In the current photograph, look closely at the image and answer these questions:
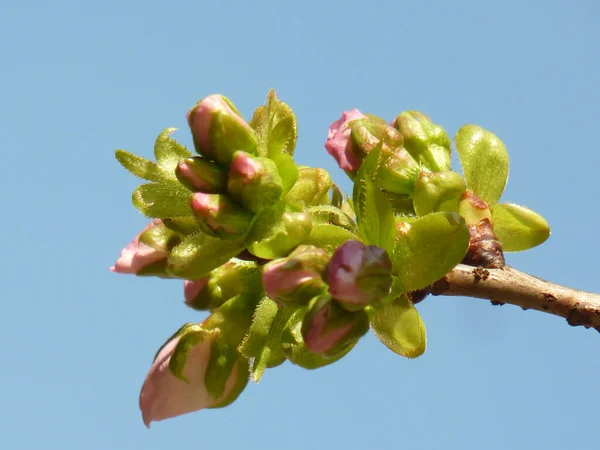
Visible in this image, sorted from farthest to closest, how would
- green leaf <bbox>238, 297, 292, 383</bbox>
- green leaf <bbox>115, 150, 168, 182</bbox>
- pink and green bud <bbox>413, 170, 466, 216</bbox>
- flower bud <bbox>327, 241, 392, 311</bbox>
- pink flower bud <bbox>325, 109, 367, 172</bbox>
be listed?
pink flower bud <bbox>325, 109, 367, 172</bbox> → pink and green bud <bbox>413, 170, 466, 216</bbox> → green leaf <bbox>115, 150, 168, 182</bbox> → green leaf <bbox>238, 297, 292, 383</bbox> → flower bud <bbox>327, 241, 392, 311</bbox>

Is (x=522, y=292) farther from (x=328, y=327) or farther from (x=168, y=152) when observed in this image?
(x=168, y=152)

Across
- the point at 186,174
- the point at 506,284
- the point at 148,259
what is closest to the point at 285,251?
the point at 186,174

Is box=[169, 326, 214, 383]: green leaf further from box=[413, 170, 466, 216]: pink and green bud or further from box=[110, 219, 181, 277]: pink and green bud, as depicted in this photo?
box=[413, 170, 466, 216]: pink and green bud

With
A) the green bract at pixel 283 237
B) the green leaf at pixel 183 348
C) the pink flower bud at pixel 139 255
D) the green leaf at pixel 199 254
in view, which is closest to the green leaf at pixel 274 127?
the green bract at pixel 283 237

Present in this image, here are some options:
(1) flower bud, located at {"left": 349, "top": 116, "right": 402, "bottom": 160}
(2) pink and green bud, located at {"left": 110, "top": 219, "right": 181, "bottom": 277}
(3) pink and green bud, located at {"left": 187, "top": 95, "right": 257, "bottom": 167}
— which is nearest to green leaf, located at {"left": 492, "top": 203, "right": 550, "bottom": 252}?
(1) flower bud, located at {"left": 349, "top": 116, "right": 402, "bottom": 160}

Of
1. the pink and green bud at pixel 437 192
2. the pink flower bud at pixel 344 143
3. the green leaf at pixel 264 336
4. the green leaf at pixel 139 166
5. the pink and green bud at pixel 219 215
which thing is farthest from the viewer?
the pink flower bud at pixel 344 143

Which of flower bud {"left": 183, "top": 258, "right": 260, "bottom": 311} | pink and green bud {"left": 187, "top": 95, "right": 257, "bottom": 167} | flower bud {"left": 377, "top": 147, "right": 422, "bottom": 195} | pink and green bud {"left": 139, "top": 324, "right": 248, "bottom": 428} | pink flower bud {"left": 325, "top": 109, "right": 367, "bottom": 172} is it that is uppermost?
pink flower bud {"left": 325, "top": 109, "right": 367, "bottom": 172}

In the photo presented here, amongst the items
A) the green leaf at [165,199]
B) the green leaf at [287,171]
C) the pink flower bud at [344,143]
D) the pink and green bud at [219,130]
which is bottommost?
the green leaf at [165,199]

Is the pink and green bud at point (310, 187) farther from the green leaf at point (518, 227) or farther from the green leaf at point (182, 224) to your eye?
the green leaf at point (518, 227)
